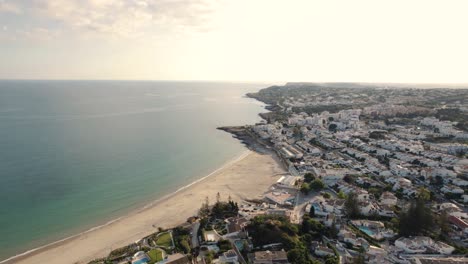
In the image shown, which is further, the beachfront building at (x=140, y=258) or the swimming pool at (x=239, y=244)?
the swimming pool at (x=239, y=244)

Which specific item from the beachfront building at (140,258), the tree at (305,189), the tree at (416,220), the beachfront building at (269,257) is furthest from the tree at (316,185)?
the beachfront building at (140,258)

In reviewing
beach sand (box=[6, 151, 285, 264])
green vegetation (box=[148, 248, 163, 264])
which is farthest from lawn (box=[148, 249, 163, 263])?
beach sand (box=[6, 151, 285, 264])

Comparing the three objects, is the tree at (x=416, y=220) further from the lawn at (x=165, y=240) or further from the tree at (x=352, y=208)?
the lawn at (x=165, y=240)

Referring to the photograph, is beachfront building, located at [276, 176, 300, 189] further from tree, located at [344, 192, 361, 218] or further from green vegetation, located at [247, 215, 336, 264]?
green vegetation, located at [247, 215, 336, 264]

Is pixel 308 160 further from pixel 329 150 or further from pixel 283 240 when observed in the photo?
pixel 283 240

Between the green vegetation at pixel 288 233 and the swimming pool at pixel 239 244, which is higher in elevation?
the green vegetation at pixel 288 233

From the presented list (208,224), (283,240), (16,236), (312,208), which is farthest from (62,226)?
(312,208)

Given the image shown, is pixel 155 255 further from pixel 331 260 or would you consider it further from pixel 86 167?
pixel 86 167
